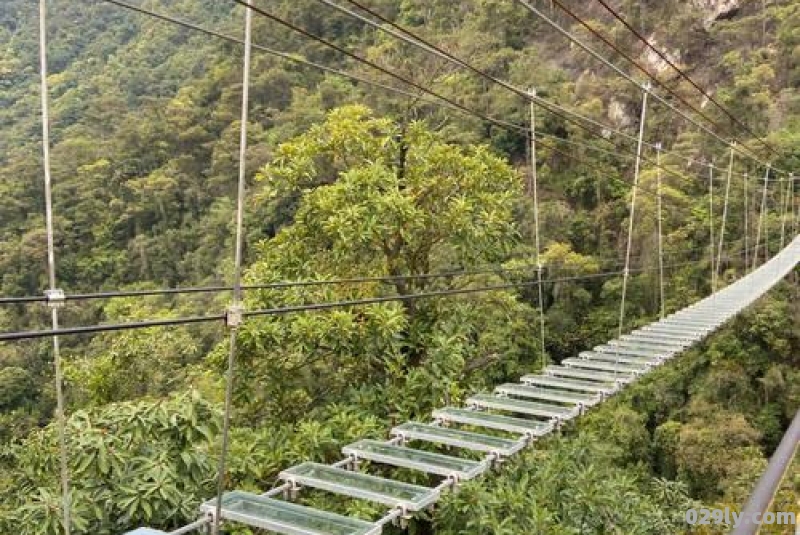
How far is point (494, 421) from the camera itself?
236 centimetres

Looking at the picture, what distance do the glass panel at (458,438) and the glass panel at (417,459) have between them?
0.09 meters

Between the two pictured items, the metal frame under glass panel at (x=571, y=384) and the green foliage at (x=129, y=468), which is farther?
the metal frame under glass panel at (x=571, y=384)

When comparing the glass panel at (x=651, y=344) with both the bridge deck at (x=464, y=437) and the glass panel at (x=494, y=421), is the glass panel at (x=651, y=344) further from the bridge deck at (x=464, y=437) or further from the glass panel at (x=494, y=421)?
the glass panel at (x=494, y=421)

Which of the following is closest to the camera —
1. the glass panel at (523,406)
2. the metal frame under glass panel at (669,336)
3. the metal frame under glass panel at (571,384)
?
the glass panel at (523,406)

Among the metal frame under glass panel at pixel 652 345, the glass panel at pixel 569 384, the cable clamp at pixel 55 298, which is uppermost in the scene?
the cable clamp at pixel 55 298

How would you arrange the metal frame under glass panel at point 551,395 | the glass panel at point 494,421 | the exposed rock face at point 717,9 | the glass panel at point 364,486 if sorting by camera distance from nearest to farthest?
the glass panel at point 364,486, the glass panel at point 494,421, the metal frame under glass panel at point 551,395, the exposed rock face at point 717,9

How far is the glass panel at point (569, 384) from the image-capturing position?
2730 mm

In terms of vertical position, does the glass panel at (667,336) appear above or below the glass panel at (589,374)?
above

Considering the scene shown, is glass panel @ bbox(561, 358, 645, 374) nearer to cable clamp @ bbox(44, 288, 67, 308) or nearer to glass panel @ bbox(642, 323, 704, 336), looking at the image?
glass panel @ bbox(642, 323, 704, 336)

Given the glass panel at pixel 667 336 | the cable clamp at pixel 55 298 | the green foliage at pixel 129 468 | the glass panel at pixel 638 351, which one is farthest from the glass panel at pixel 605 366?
the cable clamp at pixel 55 298

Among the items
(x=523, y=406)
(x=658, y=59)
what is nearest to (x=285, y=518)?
(x=523, y=406)

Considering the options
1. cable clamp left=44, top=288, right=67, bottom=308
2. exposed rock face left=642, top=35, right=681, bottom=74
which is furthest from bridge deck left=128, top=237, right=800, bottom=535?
exposed rock face left=642, top=35, right=681, bottom=74

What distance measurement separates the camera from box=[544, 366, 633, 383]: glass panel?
287cm

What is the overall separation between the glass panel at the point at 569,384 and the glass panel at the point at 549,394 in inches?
1.4
